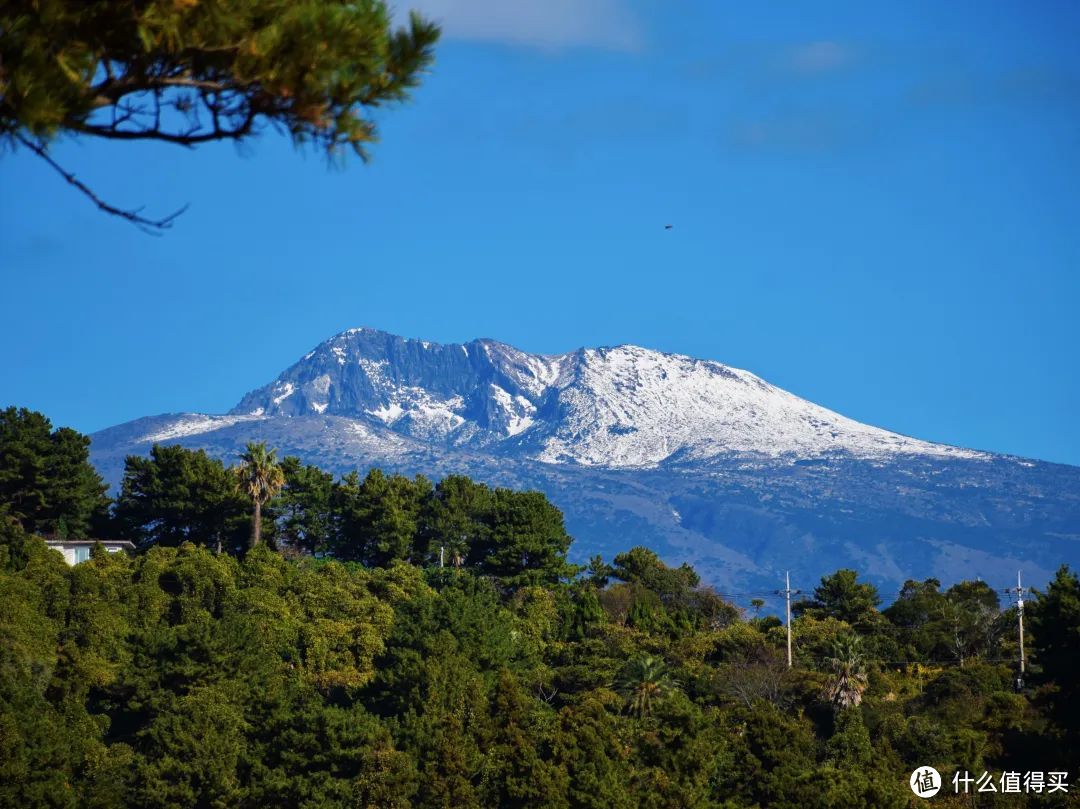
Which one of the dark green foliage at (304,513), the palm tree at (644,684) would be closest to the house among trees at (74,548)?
the dark green foliage at (304,513)

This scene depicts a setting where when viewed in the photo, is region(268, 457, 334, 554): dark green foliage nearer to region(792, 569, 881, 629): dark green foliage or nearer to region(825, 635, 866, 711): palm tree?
region(792, 569, 881, 629): dark green foliage

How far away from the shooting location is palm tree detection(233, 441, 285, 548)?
9750 centimetres

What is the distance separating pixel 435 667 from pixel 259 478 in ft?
119

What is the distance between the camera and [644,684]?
6838cm

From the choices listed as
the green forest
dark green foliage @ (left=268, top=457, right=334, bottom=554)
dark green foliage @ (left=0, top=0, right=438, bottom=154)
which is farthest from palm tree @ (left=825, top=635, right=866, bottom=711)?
dark green foliage @ (left=0, top=0, right=438, bottom=154)

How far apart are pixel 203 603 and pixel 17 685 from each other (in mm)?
20212

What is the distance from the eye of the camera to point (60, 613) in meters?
69.8

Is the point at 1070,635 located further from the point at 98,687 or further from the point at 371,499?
the point at 371,499

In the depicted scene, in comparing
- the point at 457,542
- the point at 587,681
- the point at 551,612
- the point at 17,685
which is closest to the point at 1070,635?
the point at 587,681

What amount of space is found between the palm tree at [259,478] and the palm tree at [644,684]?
33.2 m

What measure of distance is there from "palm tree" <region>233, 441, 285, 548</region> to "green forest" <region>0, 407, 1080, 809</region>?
8.4 inches

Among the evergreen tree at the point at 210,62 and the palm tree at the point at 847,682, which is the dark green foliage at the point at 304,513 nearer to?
the palm tree at the point at 847,682

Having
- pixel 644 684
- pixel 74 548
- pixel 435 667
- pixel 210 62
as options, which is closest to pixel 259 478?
pixel 74 548

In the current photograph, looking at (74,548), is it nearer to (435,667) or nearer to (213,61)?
(435,667)
